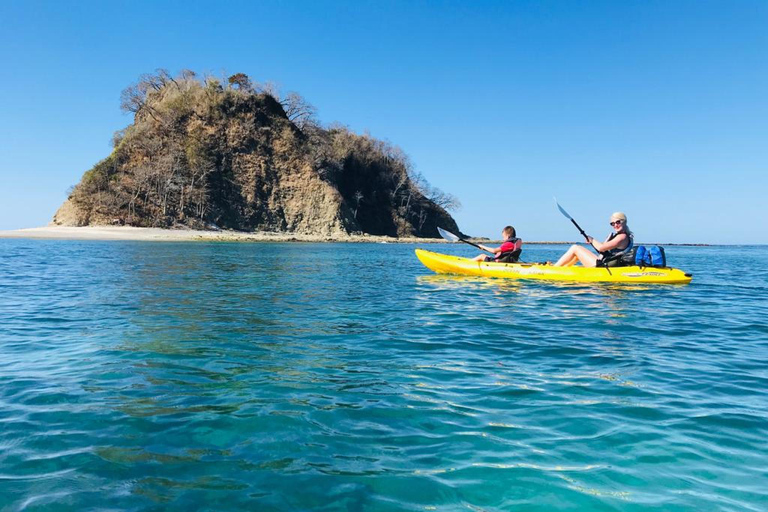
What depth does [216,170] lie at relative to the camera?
6209 centimetres

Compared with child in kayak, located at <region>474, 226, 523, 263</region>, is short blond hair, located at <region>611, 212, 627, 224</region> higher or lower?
higher

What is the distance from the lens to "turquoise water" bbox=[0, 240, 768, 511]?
111 inches

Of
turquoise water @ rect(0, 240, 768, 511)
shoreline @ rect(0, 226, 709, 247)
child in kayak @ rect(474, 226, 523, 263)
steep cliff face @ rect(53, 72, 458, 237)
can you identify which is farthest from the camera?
steep cliff face @ rect(53, 72, 458, 237)

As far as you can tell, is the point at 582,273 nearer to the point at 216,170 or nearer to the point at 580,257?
the point at 580,257

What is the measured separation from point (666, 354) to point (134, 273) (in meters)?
15.0

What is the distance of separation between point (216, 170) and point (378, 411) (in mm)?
63220

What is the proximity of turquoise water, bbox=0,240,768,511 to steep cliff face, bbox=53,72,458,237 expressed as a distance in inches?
2066

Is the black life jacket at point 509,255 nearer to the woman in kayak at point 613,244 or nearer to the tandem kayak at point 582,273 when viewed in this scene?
the tandem kayak at point 582,273

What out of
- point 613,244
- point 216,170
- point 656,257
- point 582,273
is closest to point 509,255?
point 582,273

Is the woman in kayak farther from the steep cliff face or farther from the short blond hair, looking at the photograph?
the steep cliff face

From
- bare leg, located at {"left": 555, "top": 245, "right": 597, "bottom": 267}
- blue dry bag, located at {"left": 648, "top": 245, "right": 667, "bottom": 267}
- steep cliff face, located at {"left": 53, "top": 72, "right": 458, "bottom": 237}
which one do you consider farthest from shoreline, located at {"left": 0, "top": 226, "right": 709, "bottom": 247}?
blue dry bag, located at {"left": 648, "top": 245, "right": 667, "bottom": 267}

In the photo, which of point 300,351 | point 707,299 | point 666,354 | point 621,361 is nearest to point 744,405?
point 621,361

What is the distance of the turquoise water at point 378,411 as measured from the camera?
2820 mm

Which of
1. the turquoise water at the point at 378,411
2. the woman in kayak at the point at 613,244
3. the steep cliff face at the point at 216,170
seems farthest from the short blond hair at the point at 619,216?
the steep cliff face at the point at 216,170
